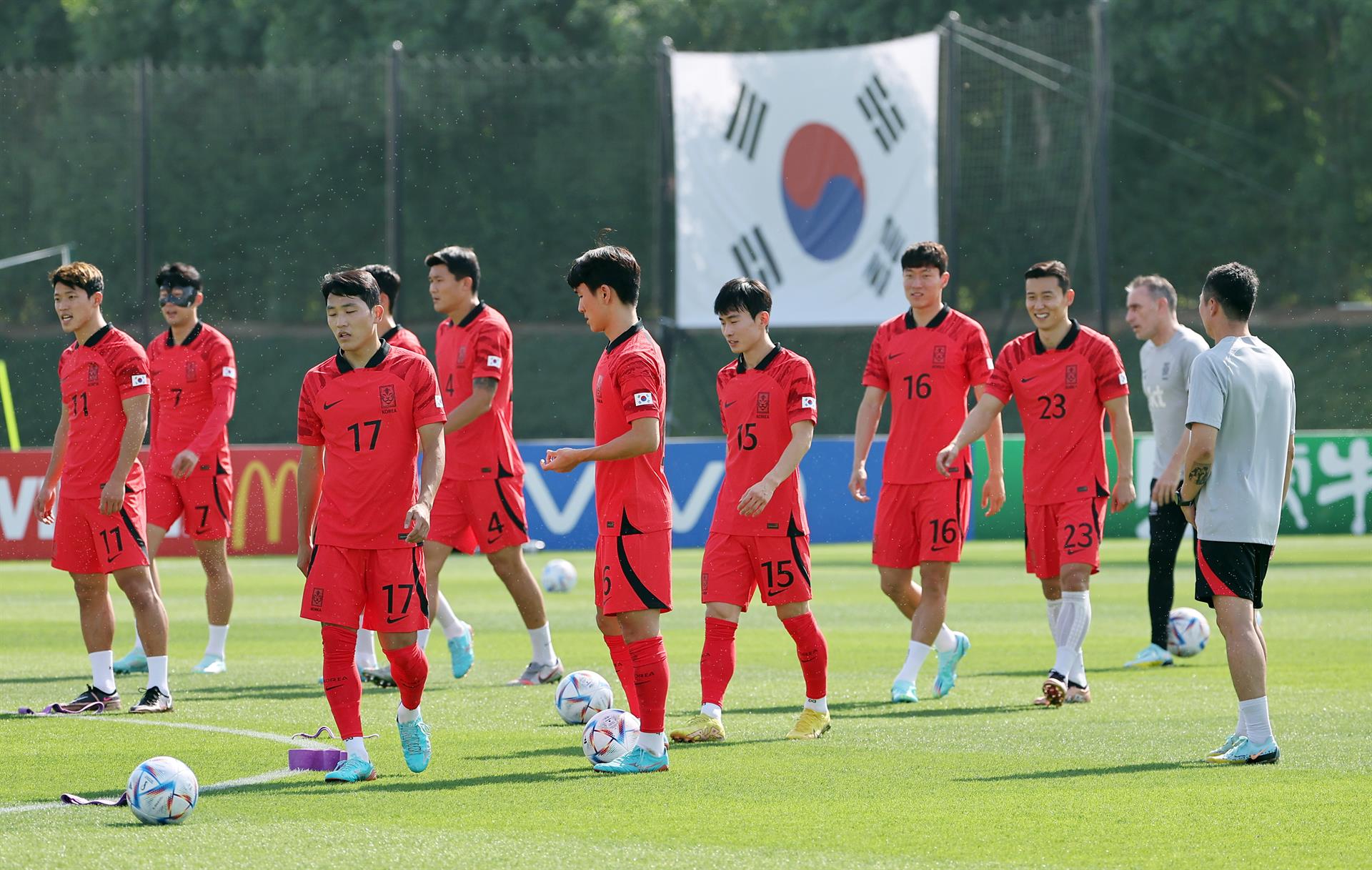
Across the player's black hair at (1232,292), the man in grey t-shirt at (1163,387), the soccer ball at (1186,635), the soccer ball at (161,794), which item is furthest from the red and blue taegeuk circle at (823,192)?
the soccer ball at (161,794)

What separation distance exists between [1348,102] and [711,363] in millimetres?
17146

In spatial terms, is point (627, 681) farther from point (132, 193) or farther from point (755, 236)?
point (132, 193)

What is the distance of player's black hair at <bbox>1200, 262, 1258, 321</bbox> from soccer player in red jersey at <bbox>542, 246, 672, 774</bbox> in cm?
227

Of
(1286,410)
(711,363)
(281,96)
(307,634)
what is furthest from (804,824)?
(281,96)

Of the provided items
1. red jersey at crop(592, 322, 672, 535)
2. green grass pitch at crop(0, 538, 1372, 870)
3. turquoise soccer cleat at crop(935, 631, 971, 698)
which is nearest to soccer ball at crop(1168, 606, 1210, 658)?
green grass pitch at crop(0, 538, 1372, 870)

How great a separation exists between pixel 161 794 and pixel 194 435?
15.9ft

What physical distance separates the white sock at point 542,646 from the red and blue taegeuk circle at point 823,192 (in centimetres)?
1675

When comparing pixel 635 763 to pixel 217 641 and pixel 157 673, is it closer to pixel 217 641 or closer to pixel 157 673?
pixel 157 673

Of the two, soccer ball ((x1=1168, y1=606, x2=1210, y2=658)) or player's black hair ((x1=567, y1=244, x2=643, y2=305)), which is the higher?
player's black hair ((x1=567, y1=244, x2=643, y2=305))

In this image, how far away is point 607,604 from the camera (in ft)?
23.4

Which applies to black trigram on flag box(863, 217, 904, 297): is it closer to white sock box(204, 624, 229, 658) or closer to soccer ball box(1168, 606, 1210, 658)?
soccer ball box(1168, 606, 1210, 658)

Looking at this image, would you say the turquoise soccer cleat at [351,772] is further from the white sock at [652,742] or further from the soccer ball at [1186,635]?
the soccer ball at [1186,635]

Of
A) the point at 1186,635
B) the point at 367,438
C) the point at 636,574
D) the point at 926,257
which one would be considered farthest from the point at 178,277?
the point at 1186,635

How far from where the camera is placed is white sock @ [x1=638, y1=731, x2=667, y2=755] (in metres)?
7.20
